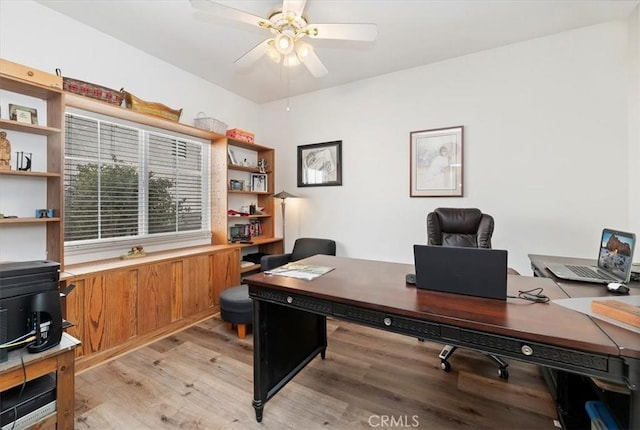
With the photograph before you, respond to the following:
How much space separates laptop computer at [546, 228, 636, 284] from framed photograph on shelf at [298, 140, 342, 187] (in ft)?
8.07

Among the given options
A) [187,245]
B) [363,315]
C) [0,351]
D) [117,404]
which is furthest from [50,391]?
[187,245]

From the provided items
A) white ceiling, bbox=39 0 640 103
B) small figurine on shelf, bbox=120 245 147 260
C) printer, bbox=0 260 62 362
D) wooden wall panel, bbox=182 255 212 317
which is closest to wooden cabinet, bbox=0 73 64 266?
small figurine on shelf, bbox=120 245 147 260

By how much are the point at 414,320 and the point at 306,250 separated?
2574mm

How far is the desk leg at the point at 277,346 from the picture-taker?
157 centimetres

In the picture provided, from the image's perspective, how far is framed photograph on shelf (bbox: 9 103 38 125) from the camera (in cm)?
192

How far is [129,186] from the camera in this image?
2762 millimetres

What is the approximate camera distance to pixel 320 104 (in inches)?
148

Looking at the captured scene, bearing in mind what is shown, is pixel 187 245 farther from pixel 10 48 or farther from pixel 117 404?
pixel 10 48

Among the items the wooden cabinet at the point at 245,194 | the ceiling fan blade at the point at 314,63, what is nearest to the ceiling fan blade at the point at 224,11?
the ceiling fan blade at the point at 314,63

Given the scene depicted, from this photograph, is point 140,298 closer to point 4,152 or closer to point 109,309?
point 109,309

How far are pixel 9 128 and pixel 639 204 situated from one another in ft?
15.8

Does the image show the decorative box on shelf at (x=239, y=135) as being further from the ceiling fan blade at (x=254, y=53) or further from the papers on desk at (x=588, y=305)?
the papers on desk at (x=588, y=305)

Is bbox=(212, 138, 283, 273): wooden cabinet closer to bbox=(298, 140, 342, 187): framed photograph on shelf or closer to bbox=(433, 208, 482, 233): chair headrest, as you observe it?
bbox=(298, 140, 342, 187): framed photograph on shelf

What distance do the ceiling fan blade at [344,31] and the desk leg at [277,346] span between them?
Answer: 1.82m
